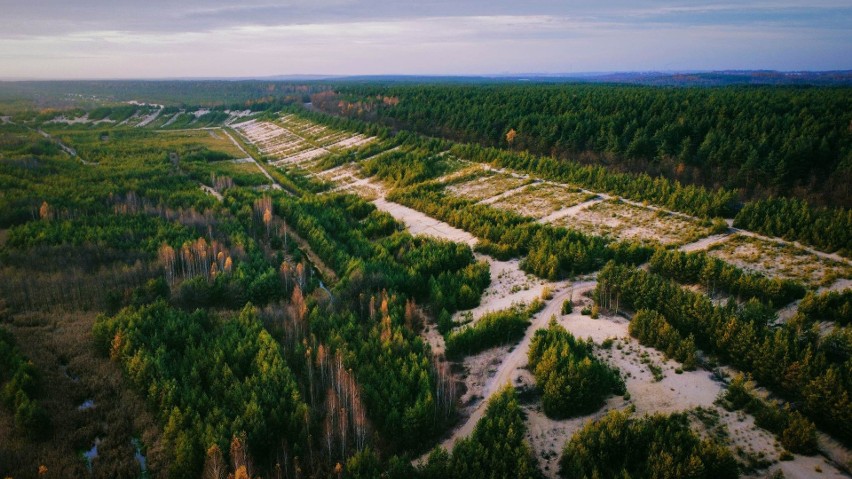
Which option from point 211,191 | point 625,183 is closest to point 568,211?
point 625,183

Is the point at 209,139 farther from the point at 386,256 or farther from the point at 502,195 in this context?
the point at 386,256

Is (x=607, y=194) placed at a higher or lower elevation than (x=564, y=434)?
higher

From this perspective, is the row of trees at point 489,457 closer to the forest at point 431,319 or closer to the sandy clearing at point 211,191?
the forest at point 431,319

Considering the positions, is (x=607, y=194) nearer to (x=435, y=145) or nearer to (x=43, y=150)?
(x=435, y=145)

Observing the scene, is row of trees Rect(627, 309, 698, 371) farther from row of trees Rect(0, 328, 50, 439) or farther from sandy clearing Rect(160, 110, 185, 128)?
sandy clearing Rect(160, 110, 185, 128)

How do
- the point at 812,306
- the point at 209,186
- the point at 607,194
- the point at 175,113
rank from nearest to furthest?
the point at 812,306 < the point at 607,194 < the point at 209,186 < the point at 175,113

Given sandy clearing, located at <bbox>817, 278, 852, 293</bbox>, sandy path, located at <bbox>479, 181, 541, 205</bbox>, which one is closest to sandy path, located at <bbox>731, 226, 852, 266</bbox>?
sandy clearing, located at <bbox>817, 278, 852, 293</bbox>

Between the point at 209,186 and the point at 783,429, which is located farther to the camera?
the point at 209,186

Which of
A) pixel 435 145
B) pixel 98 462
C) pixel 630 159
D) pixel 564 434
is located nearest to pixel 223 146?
pixel 435 145
